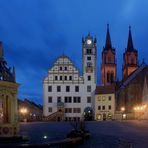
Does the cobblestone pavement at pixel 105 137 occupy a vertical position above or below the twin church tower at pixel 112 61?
below

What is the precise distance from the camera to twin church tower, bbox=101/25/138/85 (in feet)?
488

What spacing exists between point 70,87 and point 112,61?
47.8 meters

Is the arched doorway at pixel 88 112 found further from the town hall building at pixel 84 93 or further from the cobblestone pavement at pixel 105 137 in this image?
the cobblestone pavement at pixel 105 137

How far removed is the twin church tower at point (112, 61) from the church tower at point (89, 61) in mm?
40786

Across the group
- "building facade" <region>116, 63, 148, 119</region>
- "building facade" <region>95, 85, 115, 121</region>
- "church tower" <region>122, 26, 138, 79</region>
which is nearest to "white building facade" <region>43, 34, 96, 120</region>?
"building facade" <region>95, 85, 115, 121</region>

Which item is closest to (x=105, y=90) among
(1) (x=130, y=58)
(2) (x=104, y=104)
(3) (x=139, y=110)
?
(2) (x=104, y=104)

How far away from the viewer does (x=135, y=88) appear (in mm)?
110875

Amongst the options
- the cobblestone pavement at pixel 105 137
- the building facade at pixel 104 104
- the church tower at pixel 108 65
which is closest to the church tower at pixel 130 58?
the church tower at pixel 108 65

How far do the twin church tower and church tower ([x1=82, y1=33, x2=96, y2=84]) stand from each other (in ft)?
134

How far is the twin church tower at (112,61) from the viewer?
149m

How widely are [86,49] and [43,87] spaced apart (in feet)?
51.0

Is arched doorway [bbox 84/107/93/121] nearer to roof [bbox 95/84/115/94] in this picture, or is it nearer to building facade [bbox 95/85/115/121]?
building facade [bbox 95/85/115/121]

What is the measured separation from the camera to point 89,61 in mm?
107312

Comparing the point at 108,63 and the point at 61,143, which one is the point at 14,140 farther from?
the point at 108,63
